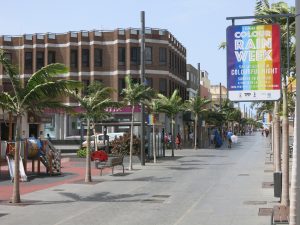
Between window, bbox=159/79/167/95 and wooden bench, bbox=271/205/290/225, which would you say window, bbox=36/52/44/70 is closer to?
window, bbox=159/79/167/95

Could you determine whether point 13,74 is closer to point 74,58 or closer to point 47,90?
point 47,90

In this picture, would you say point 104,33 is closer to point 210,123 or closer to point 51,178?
point 210,123

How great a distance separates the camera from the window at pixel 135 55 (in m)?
60.8

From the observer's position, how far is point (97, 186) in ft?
63.9

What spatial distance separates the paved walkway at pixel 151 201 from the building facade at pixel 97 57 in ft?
123

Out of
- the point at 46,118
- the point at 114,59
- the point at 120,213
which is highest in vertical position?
the point at 114,59

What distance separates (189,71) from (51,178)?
58064mm

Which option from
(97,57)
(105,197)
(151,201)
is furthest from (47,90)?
(97,57)

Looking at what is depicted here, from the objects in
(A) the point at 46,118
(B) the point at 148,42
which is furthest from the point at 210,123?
(A) the point at 46,118

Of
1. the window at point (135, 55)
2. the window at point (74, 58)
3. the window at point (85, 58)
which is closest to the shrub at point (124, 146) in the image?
the window at point (135, 55)

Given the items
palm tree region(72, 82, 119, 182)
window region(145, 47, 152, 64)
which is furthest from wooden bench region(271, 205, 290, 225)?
window region(145, 47, 152, 64)

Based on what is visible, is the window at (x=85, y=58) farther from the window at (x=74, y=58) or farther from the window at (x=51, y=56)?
the window at (x=51, y=56)

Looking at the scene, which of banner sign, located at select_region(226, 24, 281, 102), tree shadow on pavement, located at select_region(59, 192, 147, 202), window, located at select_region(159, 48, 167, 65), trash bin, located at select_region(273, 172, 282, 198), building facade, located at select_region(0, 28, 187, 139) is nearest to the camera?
banner sign, located at select_region(226, 24, 281, 102)

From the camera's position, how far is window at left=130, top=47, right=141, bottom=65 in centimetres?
6084
